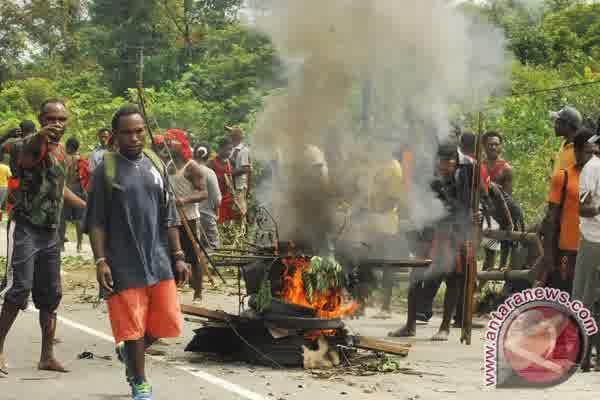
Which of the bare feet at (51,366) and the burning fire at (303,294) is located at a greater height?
the burning fire at (303,294)

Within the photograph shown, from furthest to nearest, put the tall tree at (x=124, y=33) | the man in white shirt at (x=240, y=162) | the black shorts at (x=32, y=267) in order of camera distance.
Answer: the tall tree at (x=124, y=33), the man in white shirt at (x=240, y=162), the black shorts at (x=32, y=267)

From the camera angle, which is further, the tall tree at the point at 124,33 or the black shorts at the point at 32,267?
the tall tree at the point at 124,33

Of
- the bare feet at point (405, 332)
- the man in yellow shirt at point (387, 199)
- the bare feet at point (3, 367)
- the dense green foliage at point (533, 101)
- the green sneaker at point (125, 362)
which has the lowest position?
the bare feet at point (3, 367)

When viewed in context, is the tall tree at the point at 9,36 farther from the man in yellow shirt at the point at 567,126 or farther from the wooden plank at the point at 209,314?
the man in yellow shirt at the point at 567,126

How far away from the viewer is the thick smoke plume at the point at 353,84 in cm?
842

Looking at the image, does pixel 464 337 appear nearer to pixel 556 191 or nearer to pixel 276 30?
pixel 556 191

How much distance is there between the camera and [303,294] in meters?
7.71

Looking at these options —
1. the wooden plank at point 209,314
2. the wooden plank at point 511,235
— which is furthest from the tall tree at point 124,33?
the wooden plank at point 209,314

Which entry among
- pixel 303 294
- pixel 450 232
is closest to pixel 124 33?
pixel 450 232

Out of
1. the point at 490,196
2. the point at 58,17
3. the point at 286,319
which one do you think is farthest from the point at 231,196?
the point at 58,17

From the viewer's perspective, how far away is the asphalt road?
649 centimetres

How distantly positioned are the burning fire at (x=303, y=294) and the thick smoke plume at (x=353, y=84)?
31 centimetres

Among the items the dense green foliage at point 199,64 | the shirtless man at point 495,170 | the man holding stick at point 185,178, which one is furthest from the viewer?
the dense green foliage at point 199,64

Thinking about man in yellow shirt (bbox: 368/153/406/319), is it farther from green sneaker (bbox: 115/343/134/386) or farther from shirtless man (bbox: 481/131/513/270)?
green sneaker (bbox: 115/343/134/386)
